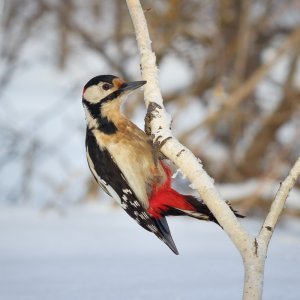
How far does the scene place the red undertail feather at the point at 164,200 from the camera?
91.9 inches

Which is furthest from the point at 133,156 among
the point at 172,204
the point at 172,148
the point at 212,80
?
the point at 212,80

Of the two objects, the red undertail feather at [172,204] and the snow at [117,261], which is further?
the snow at [117,261]

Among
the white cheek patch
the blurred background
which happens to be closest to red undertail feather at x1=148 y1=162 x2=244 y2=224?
the white cheek patch

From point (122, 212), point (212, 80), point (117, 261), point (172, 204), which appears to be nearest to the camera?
point (172, 204)

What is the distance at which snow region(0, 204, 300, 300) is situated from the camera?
2.54 metres

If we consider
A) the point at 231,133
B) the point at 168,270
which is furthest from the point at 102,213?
the point at 168,270

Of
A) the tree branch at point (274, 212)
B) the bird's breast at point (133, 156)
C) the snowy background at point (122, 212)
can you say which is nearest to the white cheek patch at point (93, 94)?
the bird's breast at point (133, 156)

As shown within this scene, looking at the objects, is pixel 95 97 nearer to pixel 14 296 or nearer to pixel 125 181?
pixel 125 181

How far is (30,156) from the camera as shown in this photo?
658 centimetres

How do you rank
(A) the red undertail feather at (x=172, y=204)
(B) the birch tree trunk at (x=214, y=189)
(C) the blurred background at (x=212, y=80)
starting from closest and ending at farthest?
(B) the birch tree trunk at (x=214, y=189), (A) the red undertail feather at (x=172, y=204), (C) the blurred background at (x=212, y=80)

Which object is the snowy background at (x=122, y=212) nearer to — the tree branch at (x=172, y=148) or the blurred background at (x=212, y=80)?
the blurred background at (x=212, y=80)

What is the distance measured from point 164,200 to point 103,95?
0.47 m

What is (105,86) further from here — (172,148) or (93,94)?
(172,148)

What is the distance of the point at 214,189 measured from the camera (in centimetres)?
187
